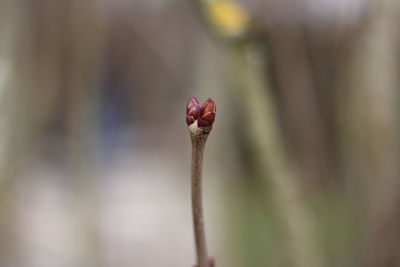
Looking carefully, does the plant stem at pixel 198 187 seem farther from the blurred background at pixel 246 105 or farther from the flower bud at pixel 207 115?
the blurred background at pixel 246 105

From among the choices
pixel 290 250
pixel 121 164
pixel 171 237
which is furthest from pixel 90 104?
pixel 121 164

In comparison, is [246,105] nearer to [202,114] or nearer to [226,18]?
[226,18]

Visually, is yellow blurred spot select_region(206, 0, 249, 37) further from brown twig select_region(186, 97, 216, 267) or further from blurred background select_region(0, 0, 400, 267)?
brown twig select_region(186, 97, 216, 267)

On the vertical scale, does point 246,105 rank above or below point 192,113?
above

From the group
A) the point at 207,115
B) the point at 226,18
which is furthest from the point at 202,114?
the point at 226,18

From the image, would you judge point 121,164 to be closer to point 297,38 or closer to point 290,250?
point 297,38
